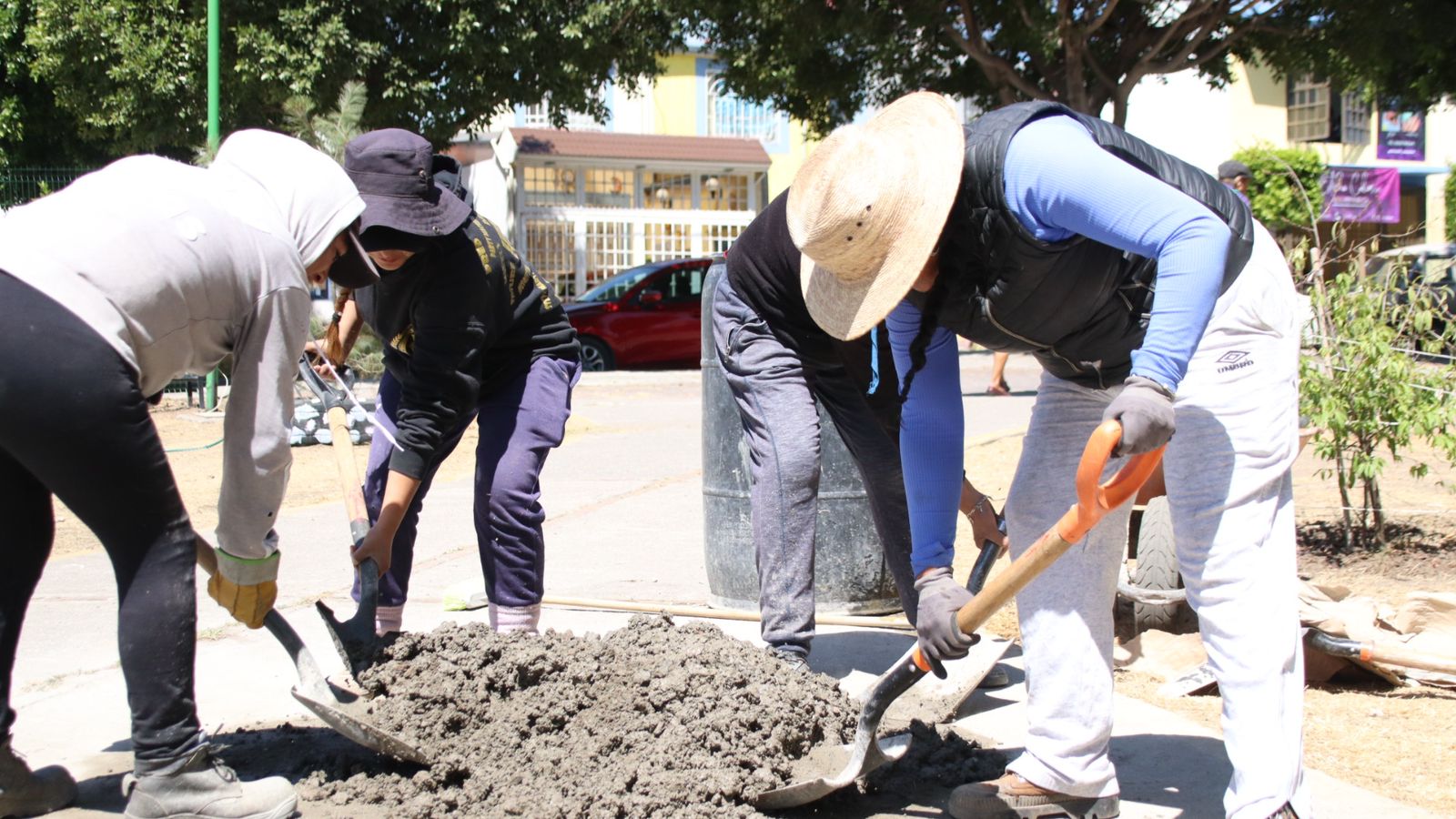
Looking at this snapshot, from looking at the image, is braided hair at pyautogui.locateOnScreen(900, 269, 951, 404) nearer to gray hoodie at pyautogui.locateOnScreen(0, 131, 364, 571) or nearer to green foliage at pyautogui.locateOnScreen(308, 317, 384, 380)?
gray hoodie at pyautogui.locateOnScreen(0, 131, 364, 571)

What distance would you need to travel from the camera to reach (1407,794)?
9.85 ft

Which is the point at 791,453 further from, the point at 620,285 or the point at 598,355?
the point at 620,285

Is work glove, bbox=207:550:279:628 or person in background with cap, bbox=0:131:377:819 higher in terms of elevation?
person in background with cap, bbox=0:131:377:819

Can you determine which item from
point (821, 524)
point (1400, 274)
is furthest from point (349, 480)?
point (1400, 274)

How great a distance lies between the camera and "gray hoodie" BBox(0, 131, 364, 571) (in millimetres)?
2461

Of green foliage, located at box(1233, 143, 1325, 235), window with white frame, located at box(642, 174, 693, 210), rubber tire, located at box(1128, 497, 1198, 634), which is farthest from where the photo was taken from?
window with white frame, located at box(642, 174, 693, 210)

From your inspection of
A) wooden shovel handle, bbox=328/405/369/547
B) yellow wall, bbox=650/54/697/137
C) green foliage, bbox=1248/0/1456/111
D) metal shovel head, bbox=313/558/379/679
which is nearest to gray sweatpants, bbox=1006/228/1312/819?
metal shovel head, bbox=313/558/379/679

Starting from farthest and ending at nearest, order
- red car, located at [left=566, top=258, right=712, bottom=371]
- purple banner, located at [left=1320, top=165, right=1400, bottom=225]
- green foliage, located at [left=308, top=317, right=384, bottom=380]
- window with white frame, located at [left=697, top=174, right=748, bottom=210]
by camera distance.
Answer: window with white frame, located at [left=697, top=174, right=748, bottom=210], purple banner, located at [left=1320, top=165, right=1400, bottom=225], red car, located at [left=566, top=258, right=712, bottom=371], green foliage, located at [left=308, top=317, right=384, bottom=380]

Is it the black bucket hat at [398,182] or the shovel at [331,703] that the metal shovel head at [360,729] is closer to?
the shovel at [331,703]

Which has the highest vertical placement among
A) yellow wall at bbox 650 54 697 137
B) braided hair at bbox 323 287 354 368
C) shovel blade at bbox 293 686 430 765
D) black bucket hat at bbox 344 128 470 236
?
yellow wall at bbox 650 54 697 137

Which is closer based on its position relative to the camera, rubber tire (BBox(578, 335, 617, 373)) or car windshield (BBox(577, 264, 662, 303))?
rubber tire (BBox(578, 335, 617, 373))

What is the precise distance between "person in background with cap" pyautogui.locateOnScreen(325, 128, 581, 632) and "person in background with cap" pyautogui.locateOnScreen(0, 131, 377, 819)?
438 millimetres

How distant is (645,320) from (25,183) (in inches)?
293

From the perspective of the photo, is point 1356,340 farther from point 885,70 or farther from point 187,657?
point 885,70
